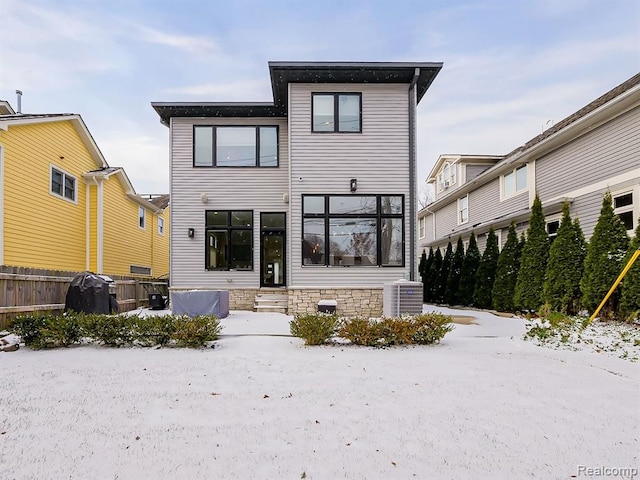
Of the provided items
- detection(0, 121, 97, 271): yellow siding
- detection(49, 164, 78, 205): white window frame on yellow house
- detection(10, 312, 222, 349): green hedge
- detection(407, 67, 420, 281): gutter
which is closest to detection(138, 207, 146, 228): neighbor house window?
detection(0, 121, 97, 271): yellow siding

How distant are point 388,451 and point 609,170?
9.43 meters

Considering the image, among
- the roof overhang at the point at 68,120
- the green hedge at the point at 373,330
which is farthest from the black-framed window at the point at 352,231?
the roof overhang at the point at 68,120

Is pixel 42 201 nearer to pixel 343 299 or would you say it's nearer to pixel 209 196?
pixel 209 196

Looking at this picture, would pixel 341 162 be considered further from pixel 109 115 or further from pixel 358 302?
pixel 109 115

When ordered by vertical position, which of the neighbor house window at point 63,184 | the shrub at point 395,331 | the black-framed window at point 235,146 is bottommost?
the shrub at point 395,331

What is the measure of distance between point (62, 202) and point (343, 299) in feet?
28.8

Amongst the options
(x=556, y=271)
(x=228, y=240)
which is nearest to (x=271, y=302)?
(x=228, y=240)

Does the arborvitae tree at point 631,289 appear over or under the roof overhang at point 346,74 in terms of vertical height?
under

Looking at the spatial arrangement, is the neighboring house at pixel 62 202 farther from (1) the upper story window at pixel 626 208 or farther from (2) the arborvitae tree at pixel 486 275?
(1) the upper story window at pixel 626 208

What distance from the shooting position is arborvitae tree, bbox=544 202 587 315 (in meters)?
8.14

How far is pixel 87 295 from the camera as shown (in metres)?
7.76

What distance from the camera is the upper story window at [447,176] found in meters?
18.3

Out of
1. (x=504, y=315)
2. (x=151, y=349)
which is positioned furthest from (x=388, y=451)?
(x=504, y=315)

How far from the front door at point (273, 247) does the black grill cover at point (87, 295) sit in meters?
3.90
